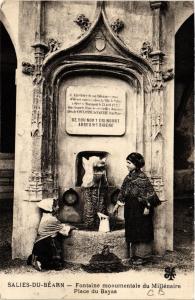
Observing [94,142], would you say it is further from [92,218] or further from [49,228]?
[49,228]

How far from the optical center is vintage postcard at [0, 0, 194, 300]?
5.18 m

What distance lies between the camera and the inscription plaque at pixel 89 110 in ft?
18.9

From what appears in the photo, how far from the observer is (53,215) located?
17.7 ft

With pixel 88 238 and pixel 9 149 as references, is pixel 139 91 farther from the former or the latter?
pixel 9 149

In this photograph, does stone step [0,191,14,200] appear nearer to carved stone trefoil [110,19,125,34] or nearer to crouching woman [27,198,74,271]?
crouching woman [27,198,74,271]

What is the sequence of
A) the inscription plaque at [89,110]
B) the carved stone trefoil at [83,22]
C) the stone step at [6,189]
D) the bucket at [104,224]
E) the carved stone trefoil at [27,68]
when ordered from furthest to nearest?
the stone step at [6,189], the inscription plaque at [89,110], the carved stone trefoil at [83,22], the carved stone trefoil at [27,68], the bucket at [104,224]

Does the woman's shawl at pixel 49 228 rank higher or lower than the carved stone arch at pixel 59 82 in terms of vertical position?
lower

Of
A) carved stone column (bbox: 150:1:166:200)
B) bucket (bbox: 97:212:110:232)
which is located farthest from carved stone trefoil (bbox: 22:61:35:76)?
bucket (bbox: 97:212:110:232)

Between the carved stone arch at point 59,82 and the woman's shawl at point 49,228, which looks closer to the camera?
the woman's shawl at point 49,228

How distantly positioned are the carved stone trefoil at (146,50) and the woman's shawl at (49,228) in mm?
2903

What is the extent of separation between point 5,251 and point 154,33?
4.22m

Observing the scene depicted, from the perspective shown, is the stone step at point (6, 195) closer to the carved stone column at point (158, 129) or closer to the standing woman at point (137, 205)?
the standing woman at point (137, 205)

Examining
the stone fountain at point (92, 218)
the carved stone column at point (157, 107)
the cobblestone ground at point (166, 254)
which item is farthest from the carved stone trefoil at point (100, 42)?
the cobblestone ground at point (166, 254)

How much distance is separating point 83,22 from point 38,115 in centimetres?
160
